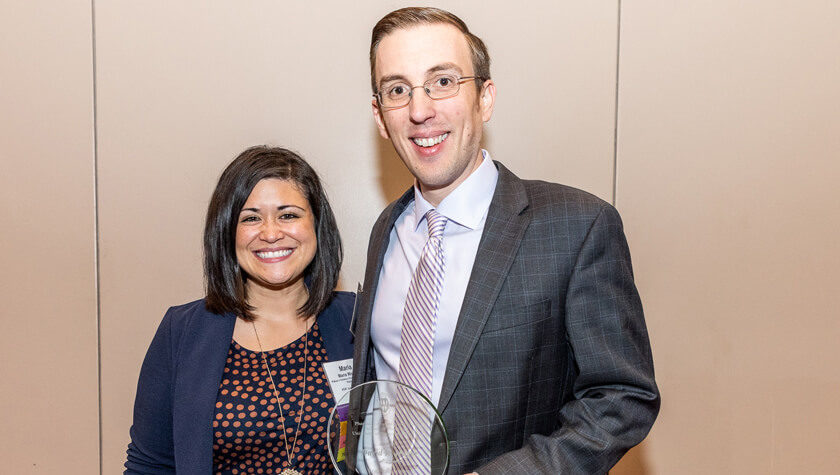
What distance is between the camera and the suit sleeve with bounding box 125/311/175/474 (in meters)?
2.02

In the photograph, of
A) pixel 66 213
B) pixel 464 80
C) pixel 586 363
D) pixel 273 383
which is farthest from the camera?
pixel 66 213

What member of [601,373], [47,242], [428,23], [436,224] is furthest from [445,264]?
[47,242]

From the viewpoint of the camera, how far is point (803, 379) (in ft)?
8.73

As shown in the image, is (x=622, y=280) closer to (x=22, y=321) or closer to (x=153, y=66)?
(x=153, y=66)

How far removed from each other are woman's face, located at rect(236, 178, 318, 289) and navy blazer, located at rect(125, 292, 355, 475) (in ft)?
0.65

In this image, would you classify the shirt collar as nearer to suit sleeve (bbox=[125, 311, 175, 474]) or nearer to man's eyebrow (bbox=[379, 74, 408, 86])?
man's eyebrow (bbox=[379, 74, 408, 86])

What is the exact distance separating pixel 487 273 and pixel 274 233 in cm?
78

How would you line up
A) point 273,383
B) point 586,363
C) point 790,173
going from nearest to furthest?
point 586,363 < point 273,383 < point 790,173

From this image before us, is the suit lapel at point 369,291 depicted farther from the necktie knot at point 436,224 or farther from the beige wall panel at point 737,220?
the beige wall panel at point 737,220

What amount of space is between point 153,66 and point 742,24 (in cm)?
235

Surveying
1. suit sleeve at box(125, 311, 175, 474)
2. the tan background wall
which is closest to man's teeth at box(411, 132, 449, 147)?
suit sleeve at box(125, 311, 175, 474)

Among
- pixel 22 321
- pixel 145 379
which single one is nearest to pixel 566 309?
pixel 145 379

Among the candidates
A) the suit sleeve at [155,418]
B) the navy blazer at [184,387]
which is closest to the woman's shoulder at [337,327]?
the navy blazer at [184,387]

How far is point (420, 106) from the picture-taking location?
161 centimetres
